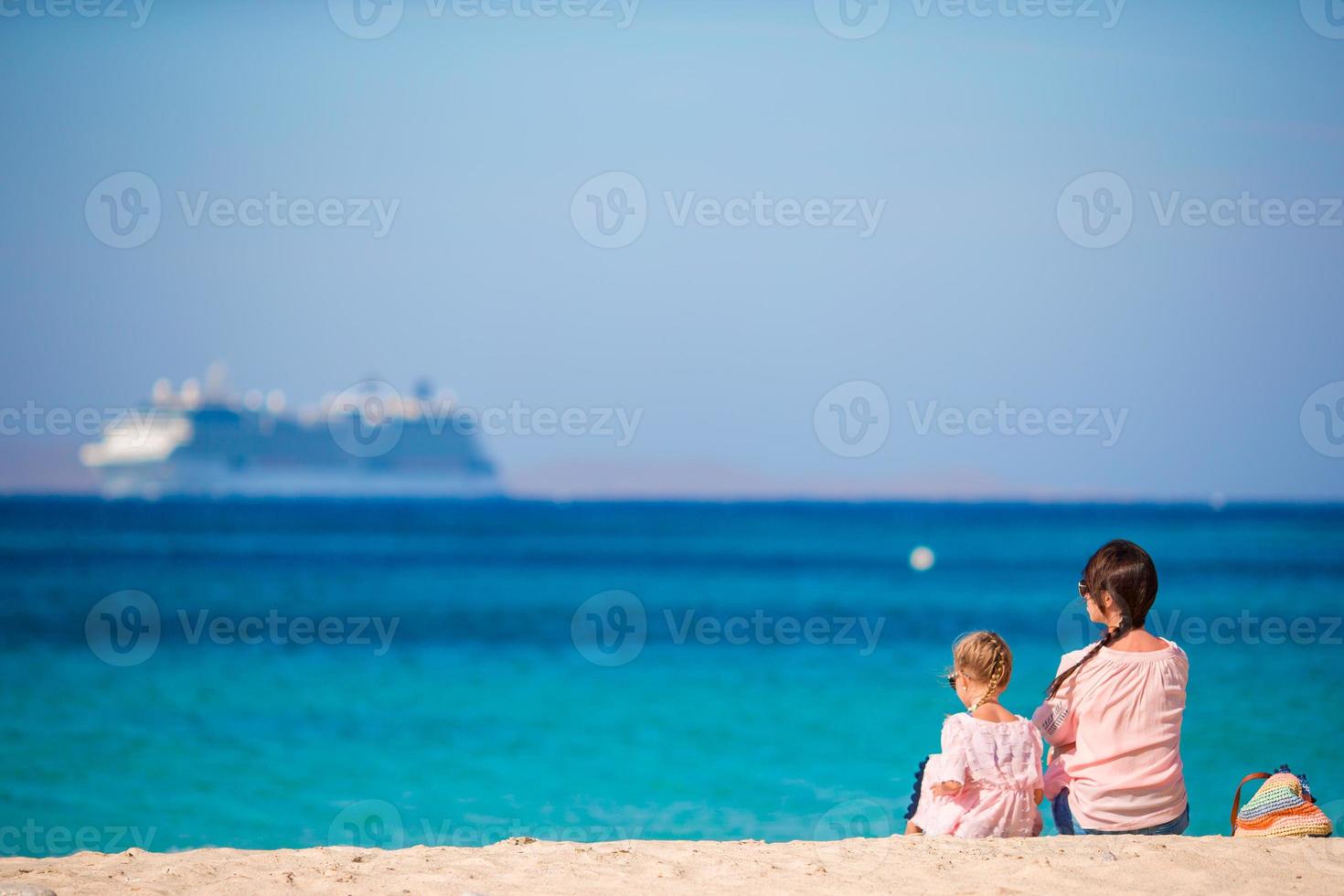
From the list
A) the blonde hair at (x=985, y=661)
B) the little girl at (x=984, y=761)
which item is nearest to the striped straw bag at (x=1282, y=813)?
the little girl at (x=984, y=761)

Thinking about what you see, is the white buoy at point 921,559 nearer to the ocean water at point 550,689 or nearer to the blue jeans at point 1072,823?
the ocean water at point 550,689

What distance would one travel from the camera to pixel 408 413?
86.0m

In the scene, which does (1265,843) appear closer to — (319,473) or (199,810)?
(199,810)

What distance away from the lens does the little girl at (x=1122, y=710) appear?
4.02 meters

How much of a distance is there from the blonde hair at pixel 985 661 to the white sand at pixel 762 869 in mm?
573

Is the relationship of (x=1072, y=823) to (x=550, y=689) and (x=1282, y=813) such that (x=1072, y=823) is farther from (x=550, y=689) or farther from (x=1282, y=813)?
(x=550, y=689)

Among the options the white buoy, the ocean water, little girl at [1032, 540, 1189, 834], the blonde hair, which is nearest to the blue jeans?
little girl at [1032, 540, 1189, 834]

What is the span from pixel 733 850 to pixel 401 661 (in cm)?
1379

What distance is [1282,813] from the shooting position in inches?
169

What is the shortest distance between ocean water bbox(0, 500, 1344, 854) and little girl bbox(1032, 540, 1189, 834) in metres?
4.34

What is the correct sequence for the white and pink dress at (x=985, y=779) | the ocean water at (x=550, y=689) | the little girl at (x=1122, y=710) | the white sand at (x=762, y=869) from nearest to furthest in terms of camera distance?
1. the white sand at (x=762, y=869)
2. the white and pink dress at (x=985, y=779)
3. the little girl at (x=1122, y=710)
4. the ocean water at (x=550, y=689)

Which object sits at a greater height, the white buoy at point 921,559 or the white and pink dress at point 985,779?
the white buoy at point 921,559

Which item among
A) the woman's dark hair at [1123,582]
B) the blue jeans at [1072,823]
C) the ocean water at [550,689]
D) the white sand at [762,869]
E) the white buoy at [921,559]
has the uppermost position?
the white buoy at [921,559]

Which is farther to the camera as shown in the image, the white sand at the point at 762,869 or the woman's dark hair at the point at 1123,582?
the woman's dark hair at the point at 1123,582
